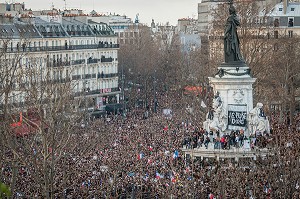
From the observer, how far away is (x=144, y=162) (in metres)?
52.2

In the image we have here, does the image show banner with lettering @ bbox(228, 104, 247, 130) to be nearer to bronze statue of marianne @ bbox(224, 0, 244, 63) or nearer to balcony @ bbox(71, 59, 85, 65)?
bronze statue of marianne @ bbox(224, 0, 244, 63)

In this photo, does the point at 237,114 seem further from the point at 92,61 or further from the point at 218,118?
the point at 92,61

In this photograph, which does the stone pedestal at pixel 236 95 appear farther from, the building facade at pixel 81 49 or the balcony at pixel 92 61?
the balcony at pixel 92 61

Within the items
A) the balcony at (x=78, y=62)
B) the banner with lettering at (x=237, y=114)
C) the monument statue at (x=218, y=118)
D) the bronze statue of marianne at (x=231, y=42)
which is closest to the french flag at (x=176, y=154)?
the monument statue at (x=218, y=118)

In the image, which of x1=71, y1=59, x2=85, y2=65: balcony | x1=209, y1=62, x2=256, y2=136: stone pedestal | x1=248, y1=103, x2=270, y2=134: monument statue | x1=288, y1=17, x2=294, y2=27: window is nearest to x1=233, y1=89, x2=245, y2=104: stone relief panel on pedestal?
x1=209, y1=62, x2=256, y2=136: stone pedestal

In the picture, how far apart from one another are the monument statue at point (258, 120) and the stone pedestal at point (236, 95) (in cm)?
44

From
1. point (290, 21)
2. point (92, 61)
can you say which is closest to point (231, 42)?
point (290, 21)

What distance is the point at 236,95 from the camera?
52594 mm

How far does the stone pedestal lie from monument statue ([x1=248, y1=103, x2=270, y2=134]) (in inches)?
17.5

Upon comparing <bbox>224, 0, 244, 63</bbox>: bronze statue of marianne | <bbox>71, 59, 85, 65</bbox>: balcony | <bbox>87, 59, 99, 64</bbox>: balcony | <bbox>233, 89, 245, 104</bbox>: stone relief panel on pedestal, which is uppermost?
<bbox>224, 0, 244, 63</bbox>: bronze statue of marianne

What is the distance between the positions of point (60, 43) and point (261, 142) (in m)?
55.5

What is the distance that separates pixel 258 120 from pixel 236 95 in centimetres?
165

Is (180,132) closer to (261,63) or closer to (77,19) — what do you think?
(261,63)

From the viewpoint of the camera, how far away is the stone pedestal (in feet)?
172
